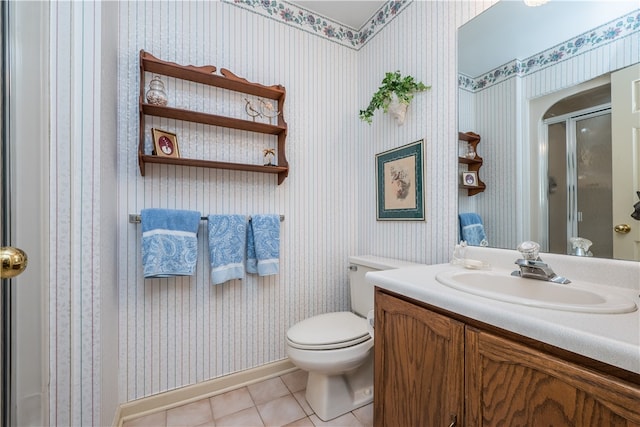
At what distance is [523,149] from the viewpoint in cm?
111

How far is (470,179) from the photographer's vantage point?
4.24 ft

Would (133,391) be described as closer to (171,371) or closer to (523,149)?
(171,371)

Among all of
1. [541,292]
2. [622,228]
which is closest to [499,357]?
[541,292]

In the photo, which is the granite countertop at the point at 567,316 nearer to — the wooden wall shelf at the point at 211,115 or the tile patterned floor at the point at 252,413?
the tile patterned floor at the point at 252,413

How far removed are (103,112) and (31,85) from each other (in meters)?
0.32

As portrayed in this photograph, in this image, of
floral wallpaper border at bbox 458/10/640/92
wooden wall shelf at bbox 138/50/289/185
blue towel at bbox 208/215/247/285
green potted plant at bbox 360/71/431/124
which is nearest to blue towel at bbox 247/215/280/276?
blue towel at bbox 208/215/247/285

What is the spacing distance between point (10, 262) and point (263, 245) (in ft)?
3.54

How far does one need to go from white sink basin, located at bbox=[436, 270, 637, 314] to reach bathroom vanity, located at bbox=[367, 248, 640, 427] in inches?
0.7

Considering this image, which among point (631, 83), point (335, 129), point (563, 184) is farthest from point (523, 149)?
point (335, 129)

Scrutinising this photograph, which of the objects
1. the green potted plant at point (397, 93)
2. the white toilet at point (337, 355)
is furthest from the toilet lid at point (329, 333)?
the green potted plant at point (397, 93)

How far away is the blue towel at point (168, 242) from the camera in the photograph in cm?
128

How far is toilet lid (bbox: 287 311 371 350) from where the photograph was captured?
4.16 feet

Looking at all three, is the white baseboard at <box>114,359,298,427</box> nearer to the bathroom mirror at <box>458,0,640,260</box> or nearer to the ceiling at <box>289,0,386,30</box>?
the bathroom mirror at <box>458,0,640,260</box>

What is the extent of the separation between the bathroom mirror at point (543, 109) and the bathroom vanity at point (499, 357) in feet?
0.57
